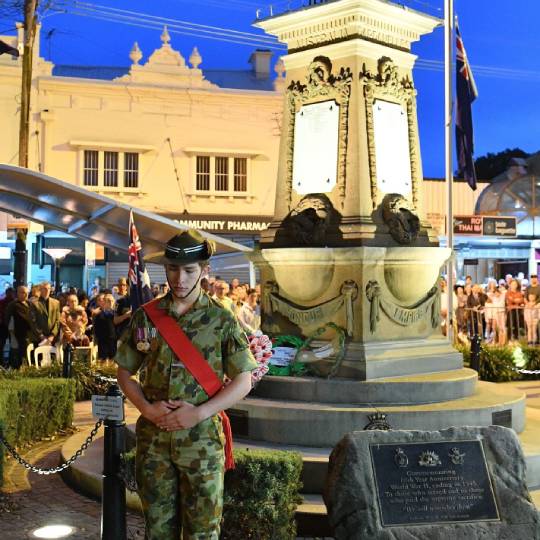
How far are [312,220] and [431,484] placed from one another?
4.17 m

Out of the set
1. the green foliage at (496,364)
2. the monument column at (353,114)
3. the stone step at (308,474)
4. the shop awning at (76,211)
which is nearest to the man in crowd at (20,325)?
the shop awning at (76,211)

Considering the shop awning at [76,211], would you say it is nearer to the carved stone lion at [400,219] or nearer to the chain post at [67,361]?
the chain post at [67,361]

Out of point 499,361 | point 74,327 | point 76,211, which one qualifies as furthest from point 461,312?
point 74,327

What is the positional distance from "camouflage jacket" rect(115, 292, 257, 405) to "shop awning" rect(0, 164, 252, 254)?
10535mm

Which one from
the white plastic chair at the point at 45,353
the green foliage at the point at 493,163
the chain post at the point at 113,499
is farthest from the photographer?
the green foliage at the point at 493,163

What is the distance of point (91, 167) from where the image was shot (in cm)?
3177

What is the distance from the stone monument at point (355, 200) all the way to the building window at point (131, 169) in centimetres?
2307

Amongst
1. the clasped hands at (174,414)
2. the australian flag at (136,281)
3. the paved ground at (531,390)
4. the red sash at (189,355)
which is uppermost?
the australian flag at (136,281)

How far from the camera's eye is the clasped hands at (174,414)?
14.0ft

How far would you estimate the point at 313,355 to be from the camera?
8.84 meters

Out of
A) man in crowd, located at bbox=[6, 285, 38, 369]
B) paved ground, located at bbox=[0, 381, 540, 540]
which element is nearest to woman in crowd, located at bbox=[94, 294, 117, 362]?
man in crowd, located at bbox=[6, 285, 38, 369]

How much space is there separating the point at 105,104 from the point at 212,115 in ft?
13.5

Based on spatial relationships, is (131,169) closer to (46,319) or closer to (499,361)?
(46,319)

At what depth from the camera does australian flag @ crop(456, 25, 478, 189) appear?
1716cm
